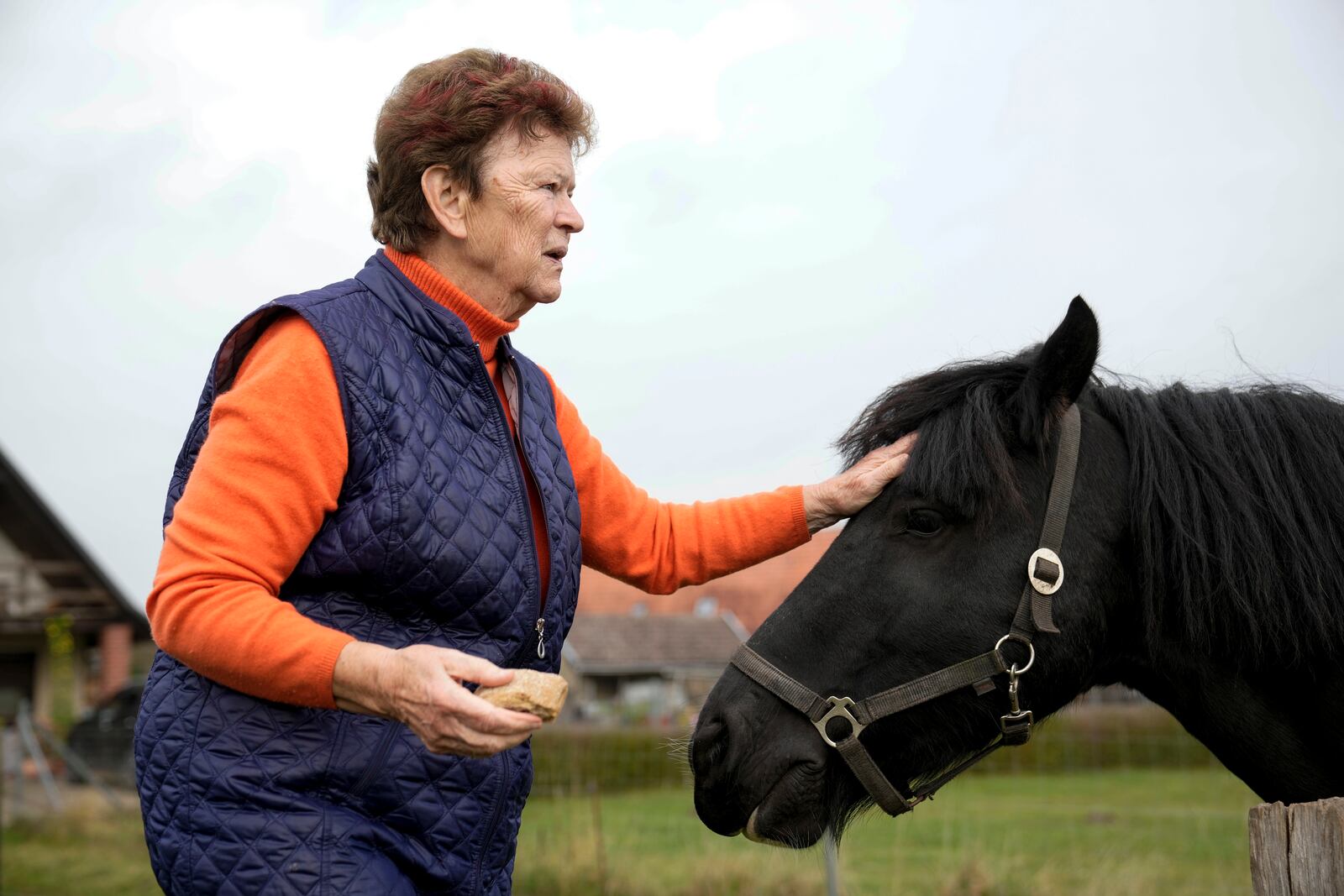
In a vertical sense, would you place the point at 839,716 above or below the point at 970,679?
below

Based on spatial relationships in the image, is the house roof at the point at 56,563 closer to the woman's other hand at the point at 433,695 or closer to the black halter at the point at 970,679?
the black halter at the point at 970,679

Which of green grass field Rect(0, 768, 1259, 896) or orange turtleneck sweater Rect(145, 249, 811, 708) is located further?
green grass field Rect(0, 768, 1259, 896)

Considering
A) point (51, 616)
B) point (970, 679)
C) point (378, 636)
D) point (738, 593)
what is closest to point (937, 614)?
point (970, 679)

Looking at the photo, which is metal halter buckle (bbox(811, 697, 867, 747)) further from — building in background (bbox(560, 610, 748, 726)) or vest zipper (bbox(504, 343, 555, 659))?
building in background (bbox(560, 610, 748, 726))

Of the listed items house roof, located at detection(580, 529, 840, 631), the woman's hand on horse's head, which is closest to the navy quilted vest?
the woman's hand on horse's head

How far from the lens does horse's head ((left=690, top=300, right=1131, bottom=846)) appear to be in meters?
2.29

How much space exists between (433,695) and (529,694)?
0.14m

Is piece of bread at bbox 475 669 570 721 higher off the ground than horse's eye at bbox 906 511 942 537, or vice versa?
horse's eye at bbox 906 511 942 537

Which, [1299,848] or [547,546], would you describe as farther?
[547,546]

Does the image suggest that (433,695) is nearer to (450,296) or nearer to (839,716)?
(450,296)

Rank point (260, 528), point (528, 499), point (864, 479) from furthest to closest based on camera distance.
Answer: point (864, 479) → point (528, 499) → point (260, 528)

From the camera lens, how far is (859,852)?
8.02 m

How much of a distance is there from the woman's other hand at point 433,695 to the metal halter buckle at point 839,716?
851 mm

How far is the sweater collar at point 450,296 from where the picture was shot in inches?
87.3
